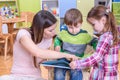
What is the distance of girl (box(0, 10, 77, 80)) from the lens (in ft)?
4.83

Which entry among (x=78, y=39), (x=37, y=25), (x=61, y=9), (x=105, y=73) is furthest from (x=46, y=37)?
(x=61, y=9)

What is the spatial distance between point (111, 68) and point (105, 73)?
50 mm

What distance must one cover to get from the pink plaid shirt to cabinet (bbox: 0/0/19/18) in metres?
3.81

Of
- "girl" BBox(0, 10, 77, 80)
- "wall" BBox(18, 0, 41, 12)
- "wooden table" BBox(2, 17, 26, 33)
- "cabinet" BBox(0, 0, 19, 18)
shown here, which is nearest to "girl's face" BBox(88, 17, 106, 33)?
"girl" BBox(0, 10, 77, 80)

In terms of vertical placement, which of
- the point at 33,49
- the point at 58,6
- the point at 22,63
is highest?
the point at 58,6

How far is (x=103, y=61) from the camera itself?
5.00 ft

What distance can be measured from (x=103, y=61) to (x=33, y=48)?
45 centimetres

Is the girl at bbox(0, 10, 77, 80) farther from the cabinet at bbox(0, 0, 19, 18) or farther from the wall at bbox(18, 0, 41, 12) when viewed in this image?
the wall at bbox(18, 0, 41, 12)

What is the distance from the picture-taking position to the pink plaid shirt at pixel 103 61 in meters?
1.46

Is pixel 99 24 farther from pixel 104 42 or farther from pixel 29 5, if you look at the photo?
pixel 29 5

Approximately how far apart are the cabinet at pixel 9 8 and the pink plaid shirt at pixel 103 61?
12.5 ft

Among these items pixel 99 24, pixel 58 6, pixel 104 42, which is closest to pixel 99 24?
pixel 99 24

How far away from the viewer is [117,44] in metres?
1.51

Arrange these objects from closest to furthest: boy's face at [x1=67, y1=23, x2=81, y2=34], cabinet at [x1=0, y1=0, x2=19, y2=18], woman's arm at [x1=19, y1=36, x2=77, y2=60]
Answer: woman's arm at [x1=19, y1=36, x2=77, y2=60] → boy's face at [x1=67, y1=23, x2=81, y2=34] → cabinet at [x1=0, y1=0, x2=19, y2=18]
